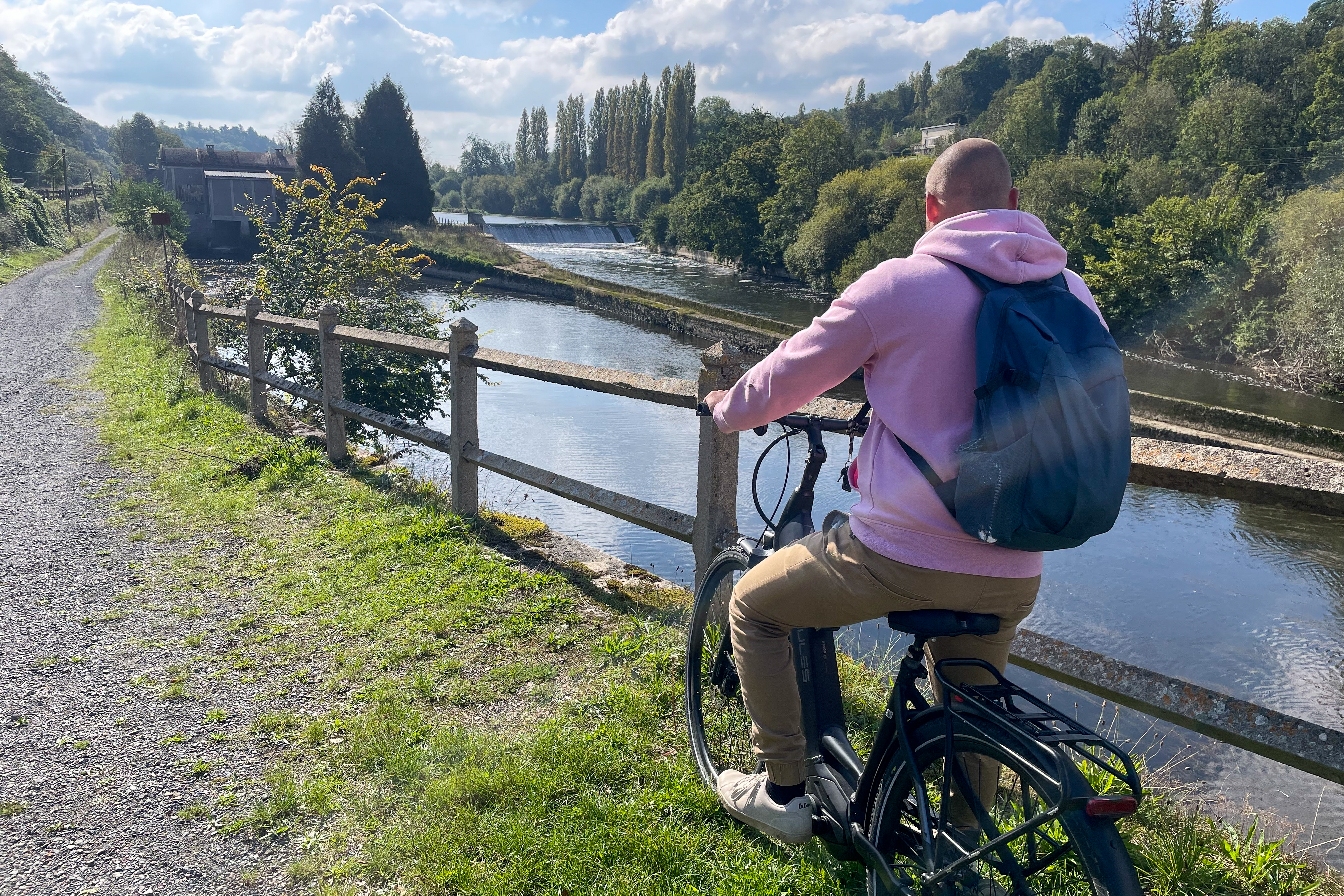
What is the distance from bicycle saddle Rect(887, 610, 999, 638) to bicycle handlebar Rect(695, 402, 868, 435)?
2.13 feet

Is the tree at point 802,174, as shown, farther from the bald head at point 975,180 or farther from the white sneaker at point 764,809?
the bald head at point 975,180

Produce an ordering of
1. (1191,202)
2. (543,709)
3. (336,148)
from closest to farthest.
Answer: (543,709) < (1191,202) < (336,148)

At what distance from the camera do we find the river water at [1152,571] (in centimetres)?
769

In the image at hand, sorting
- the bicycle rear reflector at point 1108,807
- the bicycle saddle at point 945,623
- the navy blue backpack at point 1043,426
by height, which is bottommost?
the bicycle rear reflector at point 1108,807

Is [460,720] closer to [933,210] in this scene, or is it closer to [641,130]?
[933,210]

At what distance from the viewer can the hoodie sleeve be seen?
1860mm

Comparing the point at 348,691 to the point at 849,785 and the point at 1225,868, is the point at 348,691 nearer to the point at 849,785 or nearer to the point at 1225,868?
the point at 849,785

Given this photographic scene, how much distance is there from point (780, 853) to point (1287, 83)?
60.9 m

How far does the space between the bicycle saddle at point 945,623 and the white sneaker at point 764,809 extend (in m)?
0.75

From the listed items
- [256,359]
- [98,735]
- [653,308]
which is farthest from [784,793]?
[653,308]

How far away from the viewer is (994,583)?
1855 millimetres

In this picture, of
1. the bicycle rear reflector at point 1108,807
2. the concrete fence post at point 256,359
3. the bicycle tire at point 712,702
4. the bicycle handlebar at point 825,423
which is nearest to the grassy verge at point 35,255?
the concrete fence post at point 256,359

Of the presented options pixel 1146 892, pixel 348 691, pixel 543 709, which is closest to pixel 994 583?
pixel 1146 892

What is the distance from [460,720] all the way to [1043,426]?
2.80m
